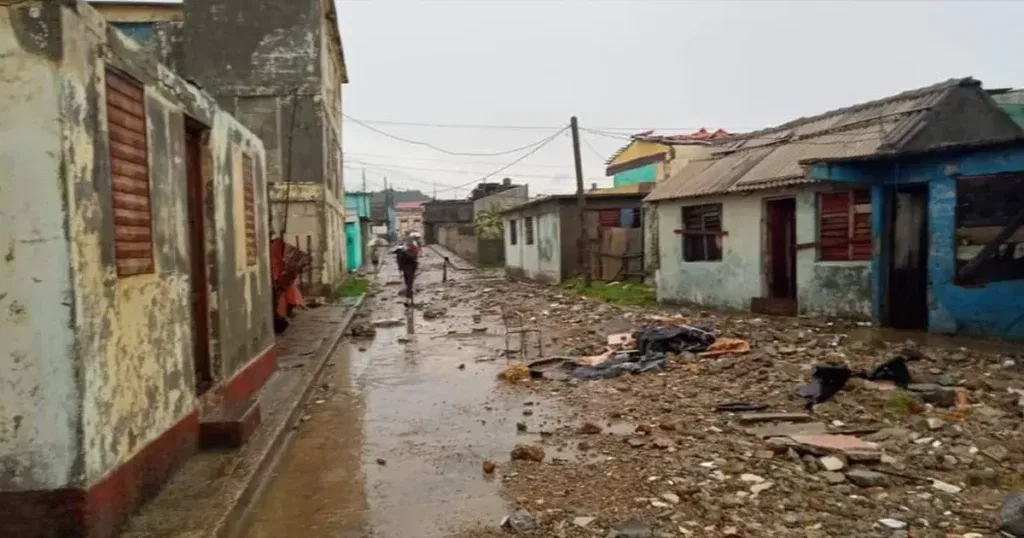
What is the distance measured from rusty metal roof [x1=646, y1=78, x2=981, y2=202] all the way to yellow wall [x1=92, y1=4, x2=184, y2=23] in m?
13.5

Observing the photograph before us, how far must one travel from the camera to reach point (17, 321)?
366cm

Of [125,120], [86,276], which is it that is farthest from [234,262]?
[86,276]

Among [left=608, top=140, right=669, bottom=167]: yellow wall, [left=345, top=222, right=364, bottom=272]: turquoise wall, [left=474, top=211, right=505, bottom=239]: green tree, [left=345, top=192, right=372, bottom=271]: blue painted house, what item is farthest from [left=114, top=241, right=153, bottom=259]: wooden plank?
[left=474, top=211, right=505, bottom=239]: green tree

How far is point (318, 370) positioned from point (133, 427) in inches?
217

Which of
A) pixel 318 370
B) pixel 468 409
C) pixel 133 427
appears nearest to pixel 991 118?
pixel 468 409

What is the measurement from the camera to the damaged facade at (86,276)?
364cm

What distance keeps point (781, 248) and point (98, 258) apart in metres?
13.1

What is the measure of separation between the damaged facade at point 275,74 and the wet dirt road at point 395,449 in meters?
8.55

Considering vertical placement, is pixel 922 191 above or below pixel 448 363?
above

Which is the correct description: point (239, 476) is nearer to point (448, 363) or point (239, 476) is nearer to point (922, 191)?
point (448, 363)

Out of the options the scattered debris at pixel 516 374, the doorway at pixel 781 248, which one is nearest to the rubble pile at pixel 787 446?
the scattered debris at pixel 516 374

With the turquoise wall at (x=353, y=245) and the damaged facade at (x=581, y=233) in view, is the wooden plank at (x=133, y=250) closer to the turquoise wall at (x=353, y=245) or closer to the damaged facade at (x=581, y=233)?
the damaged facade at (x=581, y=233)

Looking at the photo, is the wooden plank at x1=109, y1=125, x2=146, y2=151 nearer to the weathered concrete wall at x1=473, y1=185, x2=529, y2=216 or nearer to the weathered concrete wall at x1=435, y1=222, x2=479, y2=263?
the weathered concrete wall at x1=435, y1=222, x2=479, y2=263

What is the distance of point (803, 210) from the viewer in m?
13.5
